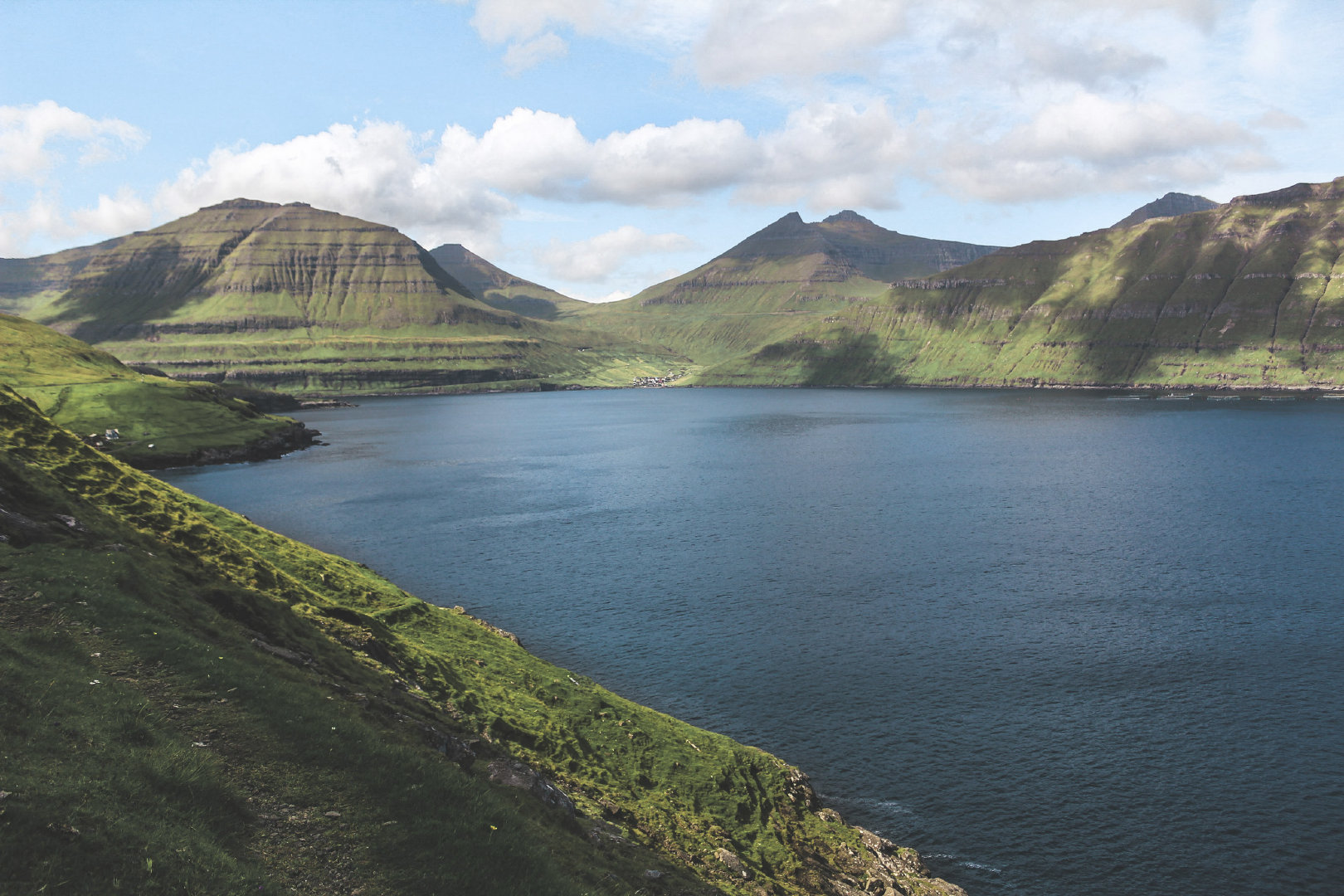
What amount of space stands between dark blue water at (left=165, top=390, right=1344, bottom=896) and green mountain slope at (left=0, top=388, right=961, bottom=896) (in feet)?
36.1

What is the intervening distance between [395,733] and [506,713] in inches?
876

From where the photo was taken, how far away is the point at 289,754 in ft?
111

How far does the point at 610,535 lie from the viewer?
475ft

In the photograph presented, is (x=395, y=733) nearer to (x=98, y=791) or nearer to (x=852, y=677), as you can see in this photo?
(x=98, y=791)

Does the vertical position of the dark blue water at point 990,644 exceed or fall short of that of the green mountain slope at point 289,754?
it falls short

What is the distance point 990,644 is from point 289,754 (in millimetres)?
77340

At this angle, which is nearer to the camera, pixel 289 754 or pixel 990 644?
pixel 289 754

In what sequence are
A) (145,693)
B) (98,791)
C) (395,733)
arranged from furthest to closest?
1. (395,733)
2. (145,693)
3. (98,791)

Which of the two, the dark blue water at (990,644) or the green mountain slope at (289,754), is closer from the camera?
the green mountain slope at (289,754)

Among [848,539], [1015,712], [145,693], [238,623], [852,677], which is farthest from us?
[848,539]

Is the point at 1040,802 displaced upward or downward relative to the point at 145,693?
downward

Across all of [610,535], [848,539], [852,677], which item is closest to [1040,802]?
[852,677]

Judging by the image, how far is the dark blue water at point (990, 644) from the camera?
58.2 meters

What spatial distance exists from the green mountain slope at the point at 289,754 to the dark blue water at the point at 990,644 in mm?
10992
